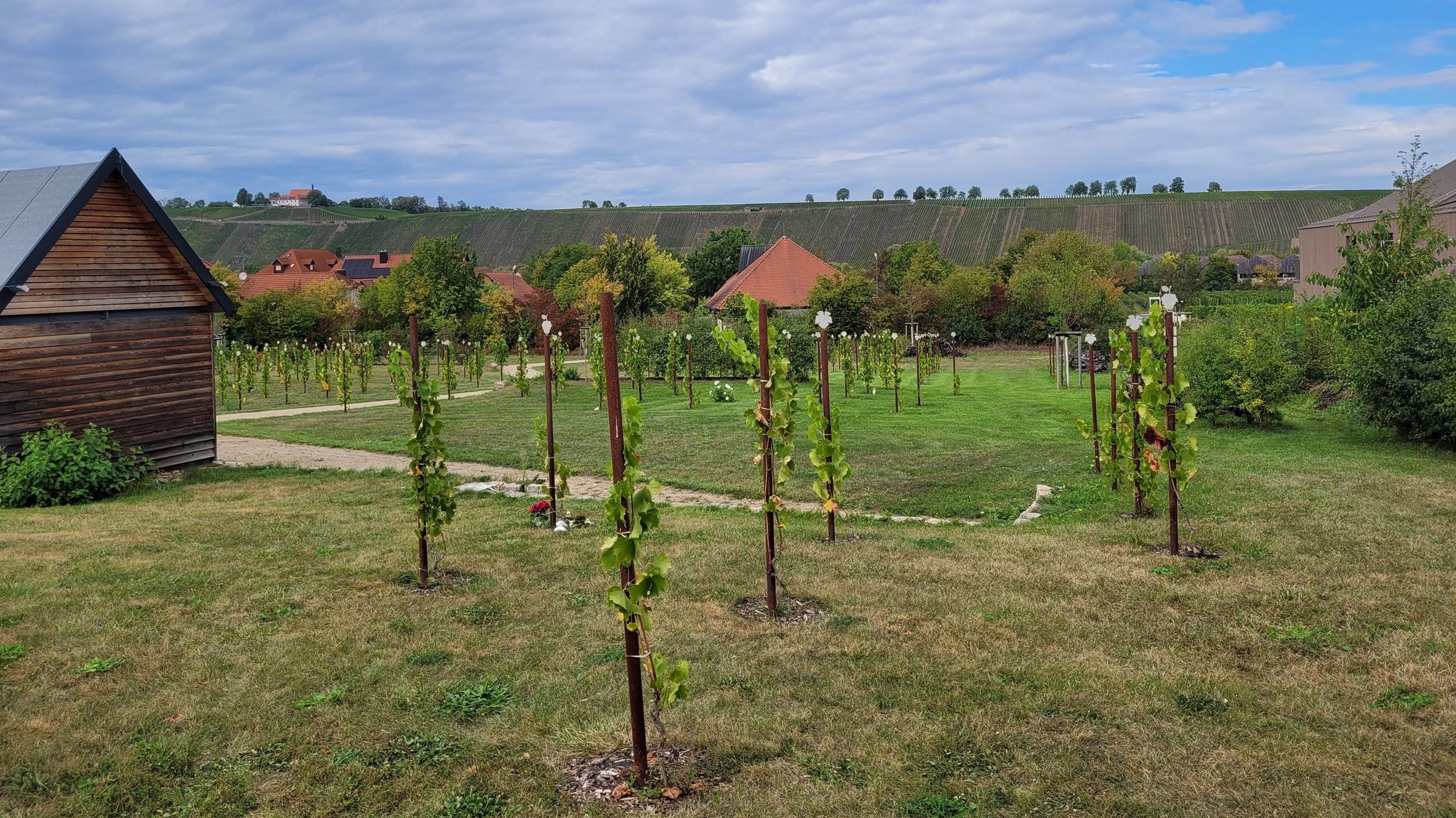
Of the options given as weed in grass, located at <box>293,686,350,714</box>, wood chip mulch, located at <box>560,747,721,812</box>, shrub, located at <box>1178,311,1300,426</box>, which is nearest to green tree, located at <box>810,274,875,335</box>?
shrub, located at <box>1178,311,1300,426</box>

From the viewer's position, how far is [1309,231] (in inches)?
1454

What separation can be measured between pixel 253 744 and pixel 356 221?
13231 centimetres

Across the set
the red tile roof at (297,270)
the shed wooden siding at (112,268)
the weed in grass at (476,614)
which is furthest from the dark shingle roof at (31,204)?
the red tile roof at (297,270)

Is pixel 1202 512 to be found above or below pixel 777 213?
below

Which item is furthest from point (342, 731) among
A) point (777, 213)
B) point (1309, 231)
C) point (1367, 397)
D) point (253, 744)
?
point (777, 213)

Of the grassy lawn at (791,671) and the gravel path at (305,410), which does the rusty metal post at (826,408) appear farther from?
the gravel path at (305,410)

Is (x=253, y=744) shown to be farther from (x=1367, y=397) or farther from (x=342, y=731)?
(x=1367, y=397)

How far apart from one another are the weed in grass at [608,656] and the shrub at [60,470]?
8.76 metres

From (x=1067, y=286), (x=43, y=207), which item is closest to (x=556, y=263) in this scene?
A: (x=1067, y=286)

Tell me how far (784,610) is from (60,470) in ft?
31.0

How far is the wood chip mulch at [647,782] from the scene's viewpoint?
3.98 meters

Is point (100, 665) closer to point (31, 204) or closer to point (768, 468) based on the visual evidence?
point (768, 468)

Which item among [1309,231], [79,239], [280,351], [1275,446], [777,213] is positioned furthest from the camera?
[777,213]

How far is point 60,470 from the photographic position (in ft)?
36.6
